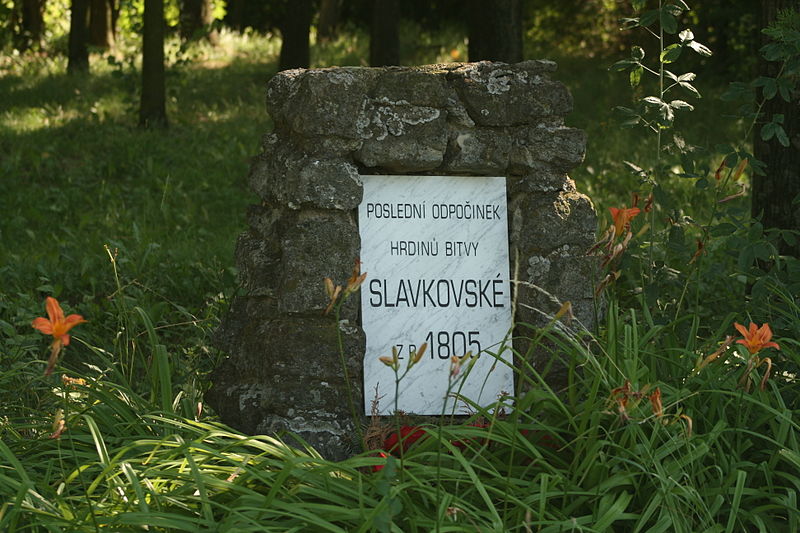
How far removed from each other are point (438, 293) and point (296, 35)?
27.1 feet

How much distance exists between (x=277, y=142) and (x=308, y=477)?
152cm

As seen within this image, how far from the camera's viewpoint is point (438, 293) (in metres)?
3.71

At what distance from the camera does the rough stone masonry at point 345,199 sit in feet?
11.5

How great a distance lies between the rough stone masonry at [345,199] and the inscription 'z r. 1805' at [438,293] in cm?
11

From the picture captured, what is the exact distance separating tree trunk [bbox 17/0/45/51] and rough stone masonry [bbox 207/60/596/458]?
51.5 ft

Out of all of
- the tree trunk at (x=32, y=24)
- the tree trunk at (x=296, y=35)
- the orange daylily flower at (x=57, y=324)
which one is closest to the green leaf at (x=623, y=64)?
the orange daylily flower at (x=57, y=324)

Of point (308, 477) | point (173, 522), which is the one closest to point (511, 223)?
point (308, 477)

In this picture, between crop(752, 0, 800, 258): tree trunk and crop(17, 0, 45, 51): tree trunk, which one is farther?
crop(17, 0, 45, 51): tree trunk

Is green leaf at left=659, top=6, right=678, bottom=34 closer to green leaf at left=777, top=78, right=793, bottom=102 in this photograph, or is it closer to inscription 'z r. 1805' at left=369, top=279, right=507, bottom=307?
green leaf at left=777, top=78, right=793, bottom=102

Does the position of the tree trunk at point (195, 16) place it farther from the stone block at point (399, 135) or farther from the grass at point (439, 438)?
the stone block at point (399, 135)

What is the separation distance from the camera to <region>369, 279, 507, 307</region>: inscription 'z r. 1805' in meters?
3.67

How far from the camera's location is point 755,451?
3027 millimetres

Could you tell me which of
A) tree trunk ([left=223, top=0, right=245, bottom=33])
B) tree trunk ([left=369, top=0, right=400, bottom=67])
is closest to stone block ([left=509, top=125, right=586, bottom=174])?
tree trunk ([left=369, top=0, right=400, bottom=67])

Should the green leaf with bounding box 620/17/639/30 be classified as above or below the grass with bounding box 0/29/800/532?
above
